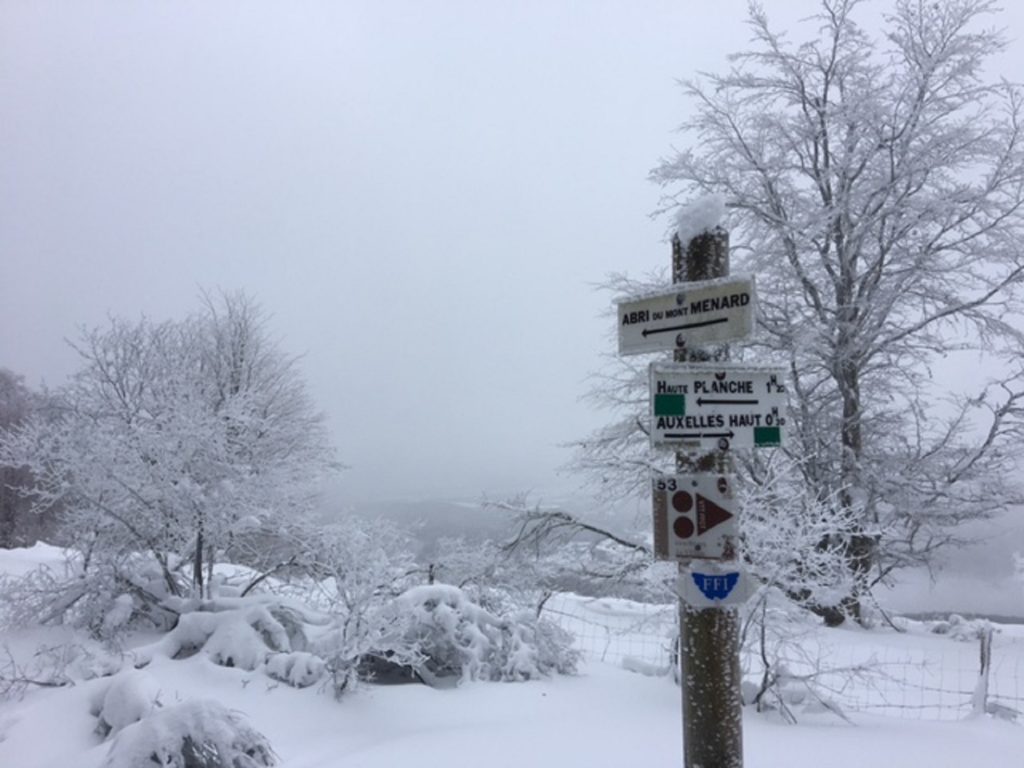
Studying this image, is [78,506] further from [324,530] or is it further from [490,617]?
[490,617]

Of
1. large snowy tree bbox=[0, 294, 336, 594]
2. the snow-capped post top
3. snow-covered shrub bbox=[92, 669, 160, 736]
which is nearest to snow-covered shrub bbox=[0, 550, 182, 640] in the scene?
large snowy tree bbox=[0, 294, 336, 594]

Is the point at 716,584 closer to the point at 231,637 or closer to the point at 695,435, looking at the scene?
the point at 695,435

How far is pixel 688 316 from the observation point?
282 cm

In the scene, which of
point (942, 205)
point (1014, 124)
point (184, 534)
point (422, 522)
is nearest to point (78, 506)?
point (184, 534)

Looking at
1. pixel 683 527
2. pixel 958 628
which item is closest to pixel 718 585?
pixel 683 527

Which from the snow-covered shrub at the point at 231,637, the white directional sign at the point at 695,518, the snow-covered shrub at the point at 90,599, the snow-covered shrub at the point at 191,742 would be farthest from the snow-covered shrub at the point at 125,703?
the white directional sign at the point at 695,518

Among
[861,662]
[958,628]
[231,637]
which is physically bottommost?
[958,628]

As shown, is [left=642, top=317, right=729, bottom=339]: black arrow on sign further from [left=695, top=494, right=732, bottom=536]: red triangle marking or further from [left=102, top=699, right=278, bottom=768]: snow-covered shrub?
[left=102, top=699, right=278, bottom=768]: snow-covered shrub

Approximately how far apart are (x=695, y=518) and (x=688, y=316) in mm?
815

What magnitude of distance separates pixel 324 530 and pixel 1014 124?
521 inches

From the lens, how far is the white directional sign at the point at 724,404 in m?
2.69

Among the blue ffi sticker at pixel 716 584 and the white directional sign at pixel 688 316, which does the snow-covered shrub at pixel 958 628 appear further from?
the white directional sign at pixel 688 316

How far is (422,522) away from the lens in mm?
11000

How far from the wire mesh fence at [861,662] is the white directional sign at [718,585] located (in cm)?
391
